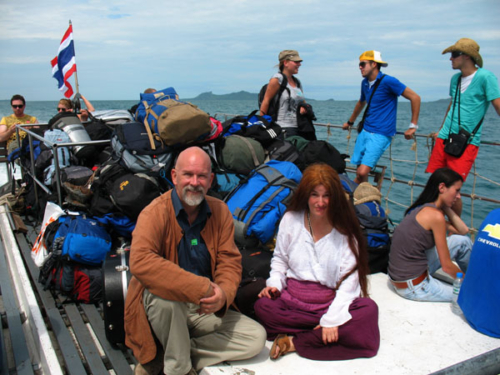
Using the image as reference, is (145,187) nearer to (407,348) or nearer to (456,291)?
(407,348)

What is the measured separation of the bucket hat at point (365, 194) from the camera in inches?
173

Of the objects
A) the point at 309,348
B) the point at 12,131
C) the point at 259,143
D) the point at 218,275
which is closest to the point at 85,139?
the point at 259,143

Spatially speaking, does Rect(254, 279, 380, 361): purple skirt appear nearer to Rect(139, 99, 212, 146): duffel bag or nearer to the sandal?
the sandal

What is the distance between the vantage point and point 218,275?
8.93 ft

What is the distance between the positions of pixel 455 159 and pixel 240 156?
8.22 ft

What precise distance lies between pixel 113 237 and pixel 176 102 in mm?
A: 1543

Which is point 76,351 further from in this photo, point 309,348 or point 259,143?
point 259,143

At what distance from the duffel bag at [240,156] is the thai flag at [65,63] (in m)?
5.20

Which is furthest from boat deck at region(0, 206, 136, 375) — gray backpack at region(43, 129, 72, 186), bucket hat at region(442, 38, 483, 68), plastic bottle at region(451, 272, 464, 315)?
bucket hat at region(442, 38, 483, 68)

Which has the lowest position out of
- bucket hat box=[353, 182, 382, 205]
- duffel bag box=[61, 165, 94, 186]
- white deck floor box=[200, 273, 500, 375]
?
white deck floor box=[200, 273, 500, 375]

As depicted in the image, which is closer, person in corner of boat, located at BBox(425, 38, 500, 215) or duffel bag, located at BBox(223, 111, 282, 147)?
person in corner of boat, located at BBox(425, 38, 500, 215)

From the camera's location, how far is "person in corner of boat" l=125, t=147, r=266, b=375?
2436 mm

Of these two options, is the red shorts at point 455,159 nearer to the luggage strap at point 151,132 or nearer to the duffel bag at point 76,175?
the luggage strap at point 151,132

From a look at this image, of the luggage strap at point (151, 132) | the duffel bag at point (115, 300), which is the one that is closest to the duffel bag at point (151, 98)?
the luggage strap at point (151, 132)
